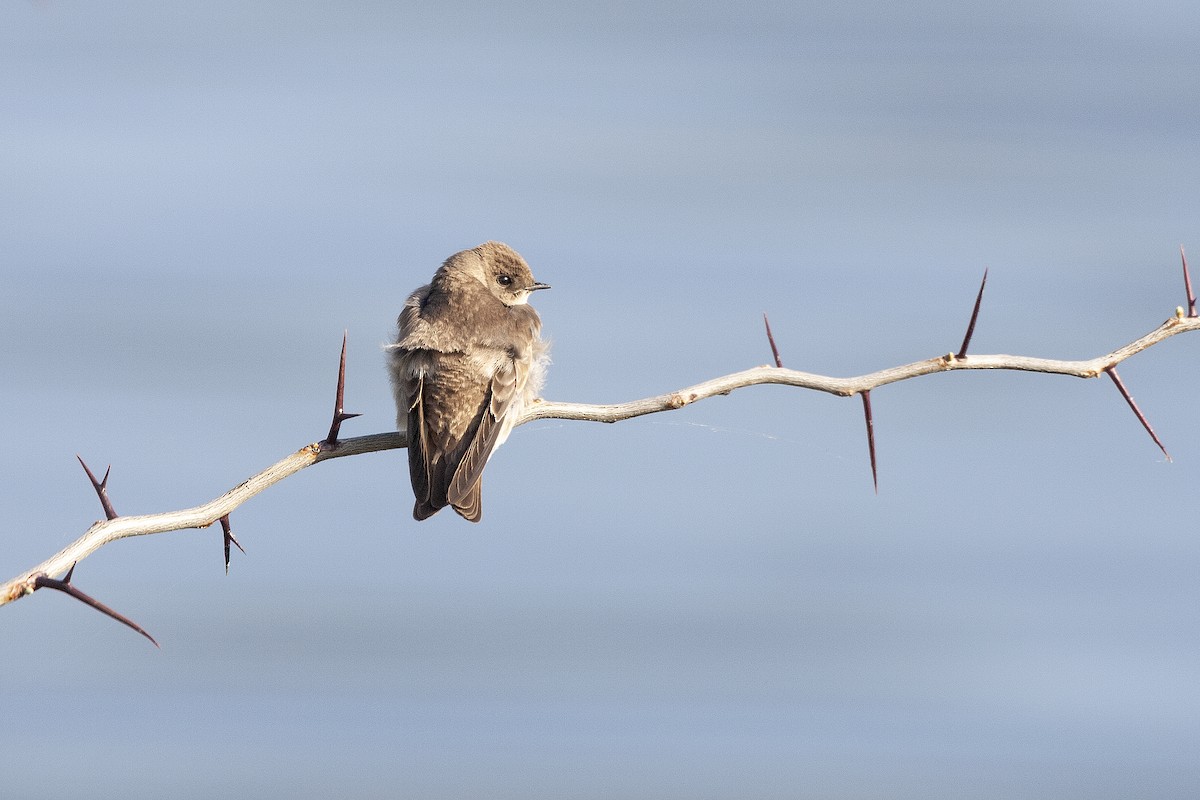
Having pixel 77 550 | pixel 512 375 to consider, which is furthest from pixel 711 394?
pixel 512 375

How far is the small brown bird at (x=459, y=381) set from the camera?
570 cm

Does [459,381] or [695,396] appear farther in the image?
[459,381]

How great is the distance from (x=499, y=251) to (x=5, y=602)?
4.36 meters

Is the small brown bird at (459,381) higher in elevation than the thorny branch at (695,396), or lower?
higher

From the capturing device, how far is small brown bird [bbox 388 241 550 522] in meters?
5.70

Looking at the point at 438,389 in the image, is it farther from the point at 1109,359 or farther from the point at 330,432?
the point at 1109,359

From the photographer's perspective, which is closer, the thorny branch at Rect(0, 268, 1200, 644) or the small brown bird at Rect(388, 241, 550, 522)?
the thorny branch at Rect(0, 268, 1200, 644)

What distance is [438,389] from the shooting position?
234 inches

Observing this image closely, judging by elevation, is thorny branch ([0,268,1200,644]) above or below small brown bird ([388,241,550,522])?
below

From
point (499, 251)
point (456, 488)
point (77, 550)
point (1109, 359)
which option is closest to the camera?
point (77, 550)

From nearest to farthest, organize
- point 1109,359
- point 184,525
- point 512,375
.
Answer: point 184,525
point 1109,359
point 512,375

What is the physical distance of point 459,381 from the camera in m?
5.98

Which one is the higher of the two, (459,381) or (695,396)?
(459,381)

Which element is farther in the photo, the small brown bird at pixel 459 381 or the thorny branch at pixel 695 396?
the small brown bird at pixel 459 381
